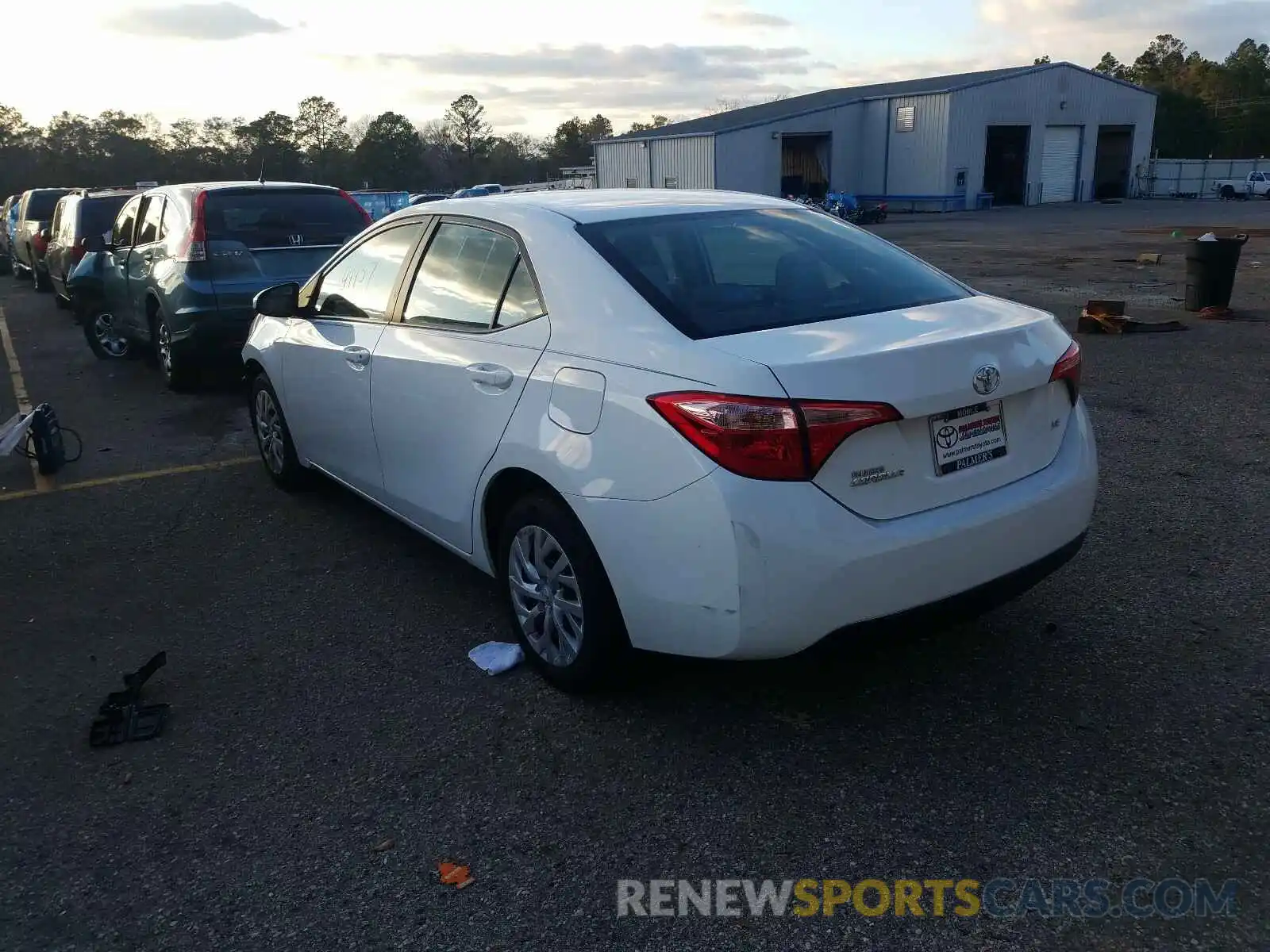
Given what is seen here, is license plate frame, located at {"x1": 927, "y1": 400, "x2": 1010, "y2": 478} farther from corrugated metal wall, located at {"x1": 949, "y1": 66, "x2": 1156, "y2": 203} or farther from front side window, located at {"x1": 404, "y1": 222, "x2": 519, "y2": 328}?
corrugated metal wall, located at {"x1": 949, "y1": 66, "x2": 1156, "y2": 203}

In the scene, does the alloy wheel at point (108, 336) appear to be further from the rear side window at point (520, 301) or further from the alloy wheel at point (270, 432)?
the rear side window at point (520, 301)

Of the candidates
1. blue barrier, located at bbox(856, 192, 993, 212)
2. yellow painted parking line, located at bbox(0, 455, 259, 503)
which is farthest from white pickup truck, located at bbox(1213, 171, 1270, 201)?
yellow painted parking line, located at bbox(0, 455, 259, 503)

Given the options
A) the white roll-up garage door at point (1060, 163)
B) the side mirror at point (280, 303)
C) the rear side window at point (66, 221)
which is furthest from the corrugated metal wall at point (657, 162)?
the side mirror at point (280, 303)

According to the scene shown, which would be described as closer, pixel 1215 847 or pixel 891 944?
pixel 891 944

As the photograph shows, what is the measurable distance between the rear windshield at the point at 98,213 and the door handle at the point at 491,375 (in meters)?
12.9

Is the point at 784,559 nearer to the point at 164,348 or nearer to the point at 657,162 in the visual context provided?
the point at 164,348

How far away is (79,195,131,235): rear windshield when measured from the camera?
1427 centimetres

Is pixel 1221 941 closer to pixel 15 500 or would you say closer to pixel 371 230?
pixel 371 230

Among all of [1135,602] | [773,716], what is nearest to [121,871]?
[773,716]

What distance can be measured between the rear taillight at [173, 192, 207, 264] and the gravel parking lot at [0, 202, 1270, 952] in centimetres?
388

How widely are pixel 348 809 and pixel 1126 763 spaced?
92.8 inches

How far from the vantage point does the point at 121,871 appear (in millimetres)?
2822

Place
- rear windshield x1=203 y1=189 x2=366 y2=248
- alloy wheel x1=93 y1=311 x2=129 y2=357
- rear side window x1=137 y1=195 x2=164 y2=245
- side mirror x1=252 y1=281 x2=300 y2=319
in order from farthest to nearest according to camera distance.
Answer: alloy wheel x1=93 y1=311 x2=129 y2=357 → rear side window x1=137 y1=195 x2=164 y2=245 → rear windshield x1=203 y1=189 x2=366 y2=248 → side mirror x1=252 y1=281 x2=300 y2=319

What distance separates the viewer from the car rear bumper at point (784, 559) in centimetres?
278
